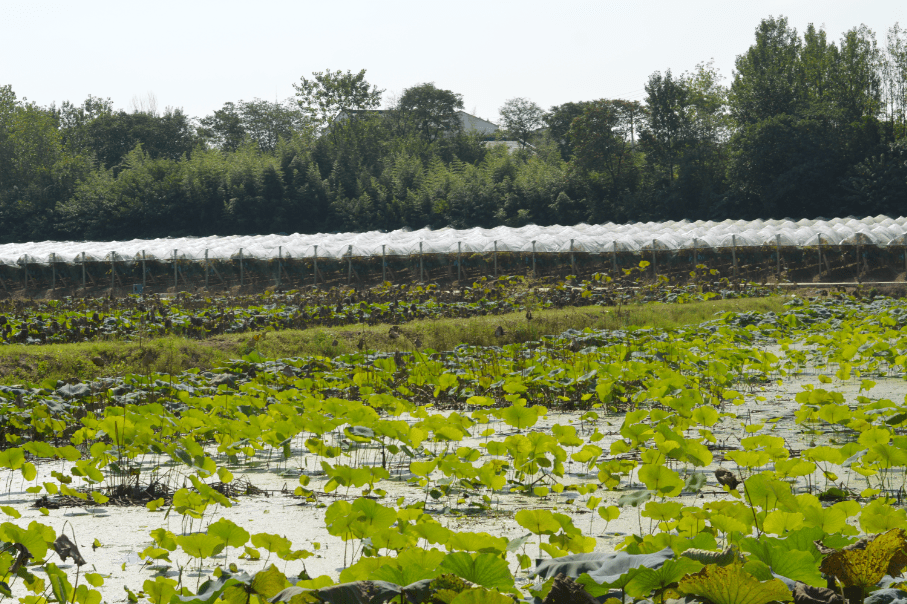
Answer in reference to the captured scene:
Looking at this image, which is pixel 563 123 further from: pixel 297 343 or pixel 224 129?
pixel 297 343

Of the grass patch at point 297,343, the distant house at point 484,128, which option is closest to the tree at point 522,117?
the distant house at point 484,128

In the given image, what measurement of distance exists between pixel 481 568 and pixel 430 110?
42050 mm

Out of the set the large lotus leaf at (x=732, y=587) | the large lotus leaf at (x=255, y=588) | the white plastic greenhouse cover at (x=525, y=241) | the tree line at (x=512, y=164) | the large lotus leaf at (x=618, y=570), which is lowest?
the large lotus leaf at (x=255, y=588)

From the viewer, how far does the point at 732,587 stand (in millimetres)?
1258

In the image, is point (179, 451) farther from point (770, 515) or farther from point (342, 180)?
point (342, 180)

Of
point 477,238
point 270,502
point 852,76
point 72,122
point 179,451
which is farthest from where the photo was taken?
point 72,122

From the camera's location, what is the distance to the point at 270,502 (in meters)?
3.19

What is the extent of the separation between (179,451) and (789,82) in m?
34.5

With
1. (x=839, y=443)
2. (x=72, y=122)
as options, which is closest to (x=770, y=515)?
(x=839, y=443)

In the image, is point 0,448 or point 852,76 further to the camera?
point 852,76

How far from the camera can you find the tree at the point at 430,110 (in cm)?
4178

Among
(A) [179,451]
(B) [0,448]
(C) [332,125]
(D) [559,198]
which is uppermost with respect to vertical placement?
(C) [332,125]

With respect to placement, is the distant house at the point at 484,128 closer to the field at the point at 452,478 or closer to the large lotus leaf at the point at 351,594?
the field at the point at 452,478

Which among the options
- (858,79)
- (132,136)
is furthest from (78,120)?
(858,79)
